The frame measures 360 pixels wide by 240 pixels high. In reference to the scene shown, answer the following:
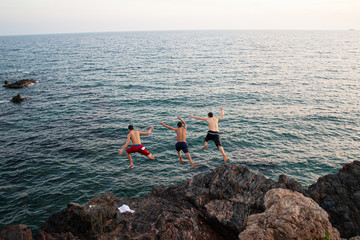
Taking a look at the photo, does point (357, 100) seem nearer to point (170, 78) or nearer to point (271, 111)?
point (271, 111)

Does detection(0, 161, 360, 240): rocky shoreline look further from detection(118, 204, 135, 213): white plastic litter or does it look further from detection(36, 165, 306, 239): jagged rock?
detection(118, 204, 135, 213): white plastic litter

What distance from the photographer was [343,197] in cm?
1388

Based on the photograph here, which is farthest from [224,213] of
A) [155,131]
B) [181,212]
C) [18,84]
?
[18,84]

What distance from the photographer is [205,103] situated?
3962cm

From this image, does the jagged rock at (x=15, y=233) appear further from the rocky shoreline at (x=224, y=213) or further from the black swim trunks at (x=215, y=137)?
the black swim trunks at (x=215, y=137)

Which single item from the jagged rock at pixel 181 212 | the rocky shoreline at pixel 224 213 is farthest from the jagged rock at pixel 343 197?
the jagged rock at pixel 181 212

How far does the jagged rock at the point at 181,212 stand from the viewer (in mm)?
11438

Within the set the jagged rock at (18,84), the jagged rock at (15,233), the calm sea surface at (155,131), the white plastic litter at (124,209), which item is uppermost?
the jagged rock at (15,233)

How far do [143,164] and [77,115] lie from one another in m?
16.9

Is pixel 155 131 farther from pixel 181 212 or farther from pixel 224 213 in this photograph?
pixel 224 213

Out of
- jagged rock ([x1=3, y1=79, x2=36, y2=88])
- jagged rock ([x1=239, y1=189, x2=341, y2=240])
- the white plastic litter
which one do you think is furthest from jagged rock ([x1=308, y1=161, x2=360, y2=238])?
jagged rock ([x1=3, y1=79, x2=36, y2=88])

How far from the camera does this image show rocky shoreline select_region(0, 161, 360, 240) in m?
10.8

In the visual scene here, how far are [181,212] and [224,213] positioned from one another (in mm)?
2224

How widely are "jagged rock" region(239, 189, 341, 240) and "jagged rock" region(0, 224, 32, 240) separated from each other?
905 centimetres
